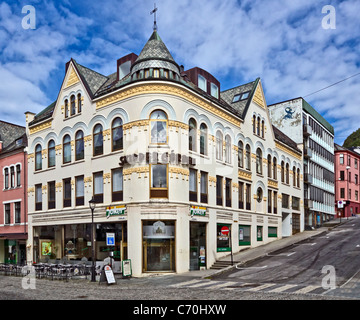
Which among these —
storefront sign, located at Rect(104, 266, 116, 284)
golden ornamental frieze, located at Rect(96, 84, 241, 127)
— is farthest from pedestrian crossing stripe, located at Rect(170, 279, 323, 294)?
golden ornamental frieze, located at Rect(96, 84, 241, 127)

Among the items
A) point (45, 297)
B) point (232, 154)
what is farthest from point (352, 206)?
point (45, 297)

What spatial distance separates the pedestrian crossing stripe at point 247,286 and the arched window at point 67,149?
14.8 meters

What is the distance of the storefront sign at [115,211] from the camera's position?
2470 cm

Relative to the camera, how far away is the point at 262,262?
2627 cm

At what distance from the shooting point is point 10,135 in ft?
139

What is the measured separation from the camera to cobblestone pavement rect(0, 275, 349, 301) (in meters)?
15.2

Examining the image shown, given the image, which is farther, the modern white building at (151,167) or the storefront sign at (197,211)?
the storefront sign at (197,211)

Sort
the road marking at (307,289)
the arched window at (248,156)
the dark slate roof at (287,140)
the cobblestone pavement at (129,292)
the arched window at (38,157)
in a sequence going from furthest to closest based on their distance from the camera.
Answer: the dark slate roof at (287,140), the arched window at (248,156), the arched window at (38,157), the road marking at (307,289), the cobblestone pavement at (129,292)

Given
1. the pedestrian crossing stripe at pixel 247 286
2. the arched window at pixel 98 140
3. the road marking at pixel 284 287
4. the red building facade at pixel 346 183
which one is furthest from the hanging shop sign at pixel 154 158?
the red building facade at pixel 346 183

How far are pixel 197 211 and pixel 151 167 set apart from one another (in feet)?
14.6

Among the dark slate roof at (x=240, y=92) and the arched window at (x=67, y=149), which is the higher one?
the dark slate roof at (x=240, y=92)

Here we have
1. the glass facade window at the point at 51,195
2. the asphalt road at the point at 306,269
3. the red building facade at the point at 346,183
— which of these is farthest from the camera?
the red building facade at the point at 346,183

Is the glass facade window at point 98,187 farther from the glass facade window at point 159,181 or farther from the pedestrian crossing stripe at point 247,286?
the pedestrian crossing stripe at point 247,286
